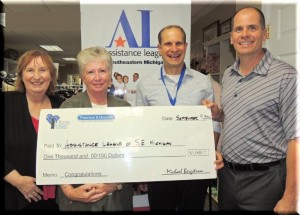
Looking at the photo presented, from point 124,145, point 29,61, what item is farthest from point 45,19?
point 124,145

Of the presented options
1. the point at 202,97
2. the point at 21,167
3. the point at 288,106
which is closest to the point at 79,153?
the point at 21,167

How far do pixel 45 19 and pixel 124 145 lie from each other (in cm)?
529

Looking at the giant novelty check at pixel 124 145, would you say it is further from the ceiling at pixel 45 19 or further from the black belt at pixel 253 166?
the ceiling at pixel 45 19

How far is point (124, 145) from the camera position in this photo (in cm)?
171

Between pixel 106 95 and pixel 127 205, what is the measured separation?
68cm

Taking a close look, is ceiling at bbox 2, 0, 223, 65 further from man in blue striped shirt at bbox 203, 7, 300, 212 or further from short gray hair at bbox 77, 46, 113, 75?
man in blue striped shirt at bbox 203, 7, 300, 212

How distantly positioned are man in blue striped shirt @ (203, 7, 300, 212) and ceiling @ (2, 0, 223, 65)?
350 centimetres

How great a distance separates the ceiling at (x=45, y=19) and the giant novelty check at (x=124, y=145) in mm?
3447

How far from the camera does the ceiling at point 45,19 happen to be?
200 inches

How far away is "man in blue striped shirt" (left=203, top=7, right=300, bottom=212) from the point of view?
156 centimetres

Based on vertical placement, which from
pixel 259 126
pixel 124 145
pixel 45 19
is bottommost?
pixel 124 145

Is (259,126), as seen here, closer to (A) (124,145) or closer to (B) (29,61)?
(A) (124,145)

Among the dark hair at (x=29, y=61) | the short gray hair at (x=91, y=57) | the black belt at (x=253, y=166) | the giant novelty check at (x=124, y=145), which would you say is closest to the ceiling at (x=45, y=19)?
the dark hair at (x=29, y=61)

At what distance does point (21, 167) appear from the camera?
1.70 metres
